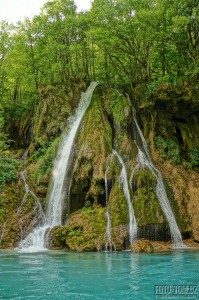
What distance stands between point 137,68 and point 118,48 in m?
2.05

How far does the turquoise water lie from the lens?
6668 mm

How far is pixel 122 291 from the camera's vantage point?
6.80 m

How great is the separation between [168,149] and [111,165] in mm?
5269

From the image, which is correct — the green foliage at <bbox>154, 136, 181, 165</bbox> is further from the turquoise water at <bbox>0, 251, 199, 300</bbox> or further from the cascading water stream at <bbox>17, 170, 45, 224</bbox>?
the turquoise water at <bbox>0, 251, 199, 300</bbox>

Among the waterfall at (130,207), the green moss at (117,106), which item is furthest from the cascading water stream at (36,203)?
the green moss at (117,106)

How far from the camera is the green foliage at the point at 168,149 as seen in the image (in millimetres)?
19812

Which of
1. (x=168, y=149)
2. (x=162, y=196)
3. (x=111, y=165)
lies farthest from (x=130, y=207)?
(x=168, y=149)

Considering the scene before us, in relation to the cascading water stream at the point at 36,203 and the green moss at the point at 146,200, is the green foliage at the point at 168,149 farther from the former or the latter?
the cascading water stream at the point at 36,203

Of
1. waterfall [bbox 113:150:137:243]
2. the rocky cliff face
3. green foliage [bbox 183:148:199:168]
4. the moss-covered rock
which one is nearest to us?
the moss-covered rock

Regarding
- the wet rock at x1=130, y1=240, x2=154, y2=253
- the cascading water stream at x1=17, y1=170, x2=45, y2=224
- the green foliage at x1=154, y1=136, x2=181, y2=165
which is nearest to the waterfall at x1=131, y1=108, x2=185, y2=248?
the green foliage at x1=154, y1=136, x2=181, y2=165

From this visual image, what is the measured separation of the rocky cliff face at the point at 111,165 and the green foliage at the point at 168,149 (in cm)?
6

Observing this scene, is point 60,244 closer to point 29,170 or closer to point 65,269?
point 65,269

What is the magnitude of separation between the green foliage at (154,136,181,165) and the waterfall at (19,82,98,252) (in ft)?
17.4

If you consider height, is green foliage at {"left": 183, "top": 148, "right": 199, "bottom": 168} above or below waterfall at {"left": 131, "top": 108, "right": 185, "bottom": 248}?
above
